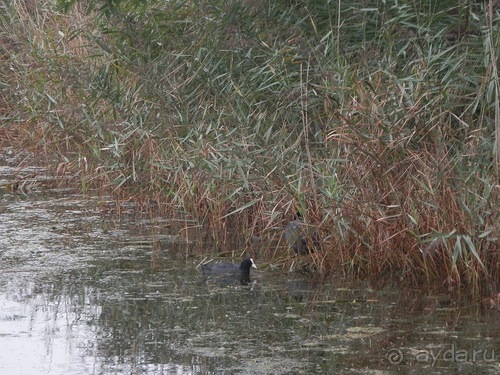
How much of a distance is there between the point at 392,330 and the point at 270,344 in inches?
23.3

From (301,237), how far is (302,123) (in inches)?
43.1

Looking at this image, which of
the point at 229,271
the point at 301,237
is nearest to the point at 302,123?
the point at 301,237

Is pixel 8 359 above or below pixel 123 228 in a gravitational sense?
below

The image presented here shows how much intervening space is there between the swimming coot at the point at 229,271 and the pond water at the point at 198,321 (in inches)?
2.8

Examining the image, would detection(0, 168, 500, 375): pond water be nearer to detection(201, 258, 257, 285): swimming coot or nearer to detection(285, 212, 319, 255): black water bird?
detection(201, 258, 257, 285): swimming coot

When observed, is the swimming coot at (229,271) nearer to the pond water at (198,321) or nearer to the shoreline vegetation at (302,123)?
the pond water at (198,321)

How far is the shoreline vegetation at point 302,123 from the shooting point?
18.8 ft

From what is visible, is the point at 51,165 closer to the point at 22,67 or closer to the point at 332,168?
the point at 22,67

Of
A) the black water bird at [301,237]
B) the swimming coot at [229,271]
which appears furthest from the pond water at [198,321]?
the black water bird at [301,237]

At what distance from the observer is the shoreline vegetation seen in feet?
18.8

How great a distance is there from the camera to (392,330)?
4.95 metres

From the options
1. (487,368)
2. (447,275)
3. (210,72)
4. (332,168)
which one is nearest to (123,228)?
(210,72)

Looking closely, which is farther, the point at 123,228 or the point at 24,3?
the point at 24,3

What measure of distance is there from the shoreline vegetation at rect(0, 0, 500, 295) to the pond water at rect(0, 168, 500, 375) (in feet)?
1.07
